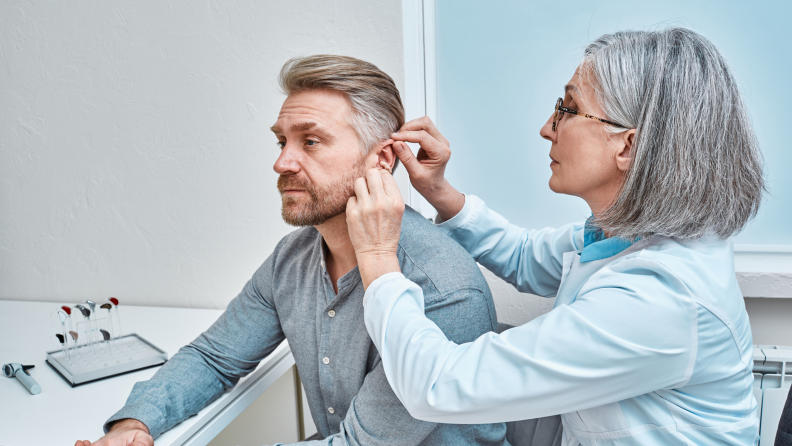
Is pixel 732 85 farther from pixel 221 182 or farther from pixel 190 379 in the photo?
pixel 221 182

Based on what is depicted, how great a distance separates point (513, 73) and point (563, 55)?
14 centimetres

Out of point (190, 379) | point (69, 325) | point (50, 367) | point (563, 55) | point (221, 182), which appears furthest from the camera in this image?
point (221, 182)

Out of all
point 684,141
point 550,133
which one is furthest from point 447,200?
point 684,141

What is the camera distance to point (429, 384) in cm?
82

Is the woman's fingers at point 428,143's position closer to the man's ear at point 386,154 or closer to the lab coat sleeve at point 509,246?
the man's ear at point 386,154

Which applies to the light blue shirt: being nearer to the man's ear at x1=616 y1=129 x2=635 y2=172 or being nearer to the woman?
the woman

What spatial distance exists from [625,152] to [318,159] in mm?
598

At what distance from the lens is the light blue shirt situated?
2.58ft

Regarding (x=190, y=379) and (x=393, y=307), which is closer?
(x=393, y=307)

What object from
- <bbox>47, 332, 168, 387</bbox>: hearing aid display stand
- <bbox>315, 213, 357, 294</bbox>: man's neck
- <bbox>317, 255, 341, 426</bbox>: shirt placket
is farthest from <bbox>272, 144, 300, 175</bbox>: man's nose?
<bbox>47, 332, 168, 387</bbox>: hearing aid display stand

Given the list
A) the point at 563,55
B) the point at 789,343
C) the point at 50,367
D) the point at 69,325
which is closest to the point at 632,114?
the point at 563,55

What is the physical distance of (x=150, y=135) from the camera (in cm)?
181

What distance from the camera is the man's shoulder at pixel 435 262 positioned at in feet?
3.33

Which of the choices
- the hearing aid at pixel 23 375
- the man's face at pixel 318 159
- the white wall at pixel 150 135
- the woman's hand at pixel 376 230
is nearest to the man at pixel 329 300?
the man's face at pixel 318 159
